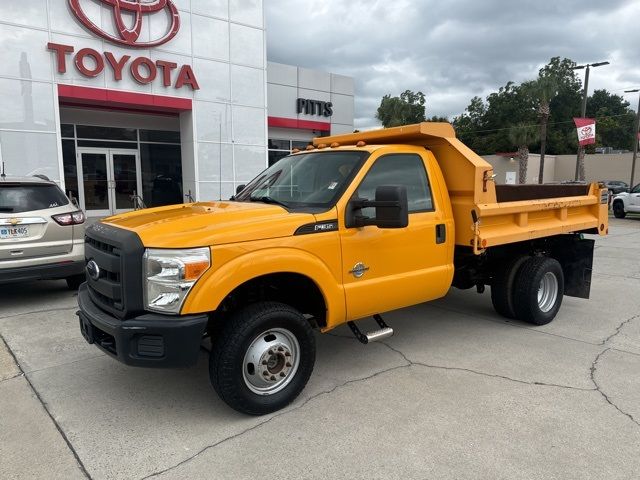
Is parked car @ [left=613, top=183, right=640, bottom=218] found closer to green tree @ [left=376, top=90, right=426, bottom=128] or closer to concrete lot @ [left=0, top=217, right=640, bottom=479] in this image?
concrete lot @ [left=0, top=217, right=640, bottom=479]

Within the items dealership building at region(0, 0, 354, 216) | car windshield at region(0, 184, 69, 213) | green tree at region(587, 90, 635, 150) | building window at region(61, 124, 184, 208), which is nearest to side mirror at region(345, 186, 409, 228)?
car windshield at region(0, 184, 69, 213)

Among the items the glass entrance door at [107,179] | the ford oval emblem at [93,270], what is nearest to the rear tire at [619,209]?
the glass entrance door at [107,179]

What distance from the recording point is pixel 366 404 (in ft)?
12.4

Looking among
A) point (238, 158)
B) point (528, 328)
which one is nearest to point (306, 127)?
point (238, 158)

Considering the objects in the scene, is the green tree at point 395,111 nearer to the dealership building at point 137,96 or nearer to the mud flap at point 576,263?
the dealership building at point 137,96

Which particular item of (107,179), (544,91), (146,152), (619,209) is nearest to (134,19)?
(146,152)

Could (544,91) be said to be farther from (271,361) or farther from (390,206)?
(271,361)

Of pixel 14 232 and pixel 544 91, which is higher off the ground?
pixel 544 91

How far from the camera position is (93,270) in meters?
3.72

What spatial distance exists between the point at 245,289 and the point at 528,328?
3.57 metres

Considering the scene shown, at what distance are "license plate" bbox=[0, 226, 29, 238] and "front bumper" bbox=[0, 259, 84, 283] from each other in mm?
411

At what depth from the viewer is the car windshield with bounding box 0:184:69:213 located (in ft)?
20.6

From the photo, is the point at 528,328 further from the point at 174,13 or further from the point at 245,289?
the point at 174,13

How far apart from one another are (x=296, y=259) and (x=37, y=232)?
14.6ft
